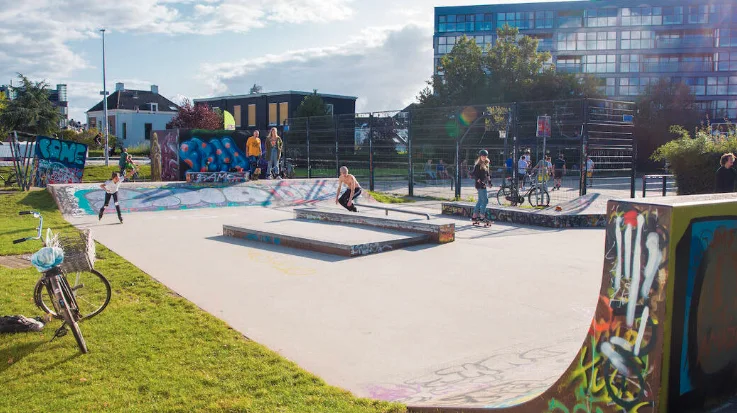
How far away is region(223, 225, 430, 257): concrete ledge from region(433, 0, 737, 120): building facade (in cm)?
5645

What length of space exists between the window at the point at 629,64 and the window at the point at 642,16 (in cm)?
354

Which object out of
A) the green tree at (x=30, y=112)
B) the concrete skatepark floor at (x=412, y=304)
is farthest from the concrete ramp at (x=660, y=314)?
the green tree at (x=30, y=112)

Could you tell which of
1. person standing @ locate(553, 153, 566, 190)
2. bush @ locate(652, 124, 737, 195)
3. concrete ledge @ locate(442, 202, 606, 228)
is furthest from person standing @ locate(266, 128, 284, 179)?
Result: bush @ locate(652, 124, 737, 195)

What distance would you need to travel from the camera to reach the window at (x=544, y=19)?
67.1 metres

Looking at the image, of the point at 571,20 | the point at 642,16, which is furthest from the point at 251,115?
the point at 642,16

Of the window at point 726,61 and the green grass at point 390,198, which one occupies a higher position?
the window at point 726,61

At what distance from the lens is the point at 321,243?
10.5 m

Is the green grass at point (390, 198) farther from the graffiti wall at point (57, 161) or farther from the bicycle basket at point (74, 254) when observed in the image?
the bicycle basket at point (74, 254)

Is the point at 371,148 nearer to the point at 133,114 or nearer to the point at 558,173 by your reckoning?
the point at 558,173

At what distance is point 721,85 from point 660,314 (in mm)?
73515

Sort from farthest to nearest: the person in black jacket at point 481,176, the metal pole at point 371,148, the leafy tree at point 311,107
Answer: the leafy tree at point 311,107, the metal pole at point 371,148, the person in black jacket at point 481,176

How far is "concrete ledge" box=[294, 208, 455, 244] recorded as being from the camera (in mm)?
11398

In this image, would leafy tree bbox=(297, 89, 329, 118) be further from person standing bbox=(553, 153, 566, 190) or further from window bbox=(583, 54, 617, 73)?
window bbox=(583, 54, 617, 73)

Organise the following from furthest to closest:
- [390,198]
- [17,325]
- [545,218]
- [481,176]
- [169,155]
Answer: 1. [169,155]
2. [390,198]
3. [545,218]
4. [481,176]
5. [17,325]
